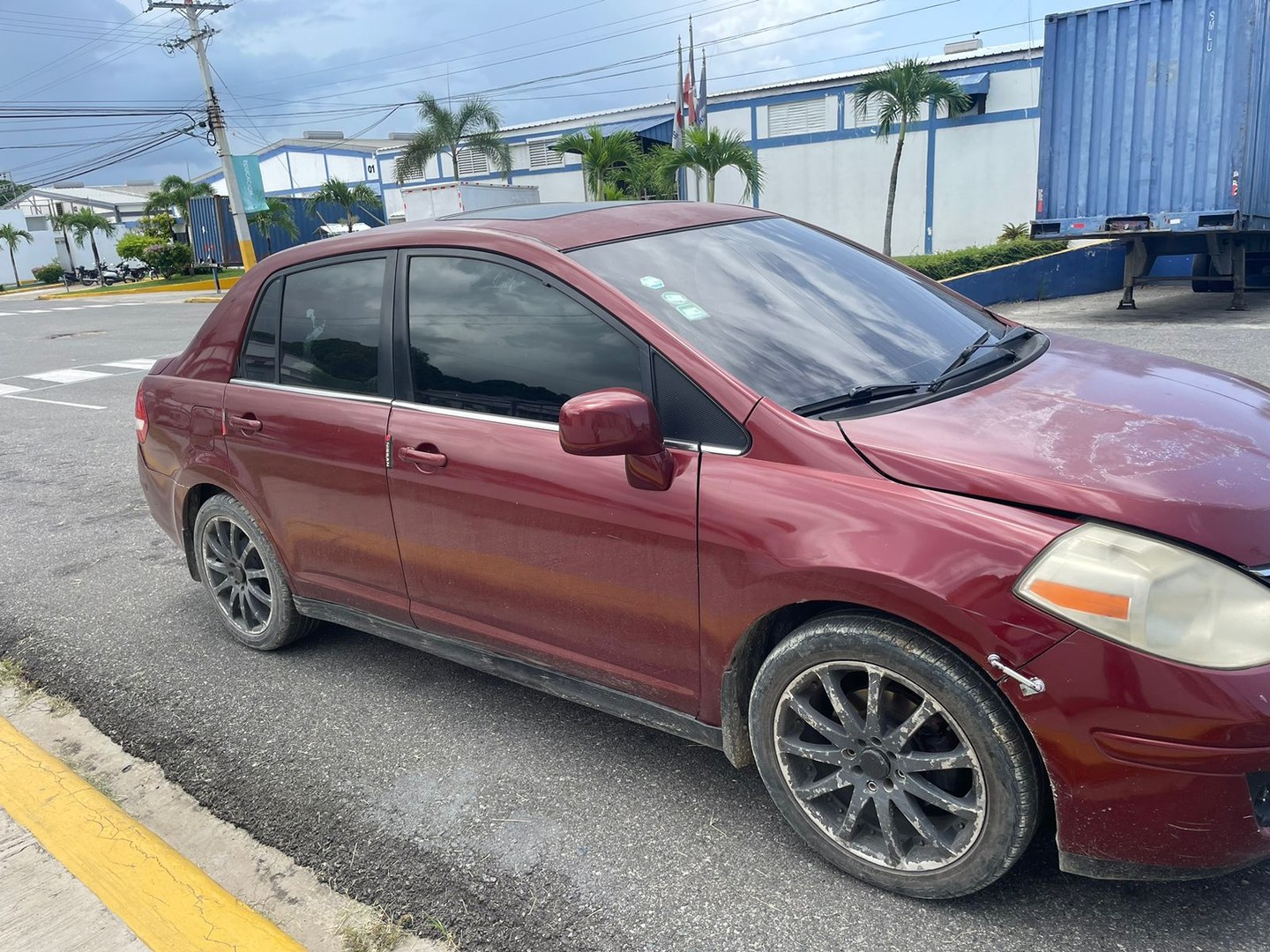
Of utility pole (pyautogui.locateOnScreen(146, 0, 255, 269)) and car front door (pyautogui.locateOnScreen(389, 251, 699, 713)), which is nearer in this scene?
car front door (pyautogui.locateOnScreen(389, 251, 699, 713))

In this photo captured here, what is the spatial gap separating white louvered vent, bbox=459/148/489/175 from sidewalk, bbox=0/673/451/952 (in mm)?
36956

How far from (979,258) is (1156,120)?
493cm

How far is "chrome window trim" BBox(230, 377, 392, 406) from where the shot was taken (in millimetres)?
3343

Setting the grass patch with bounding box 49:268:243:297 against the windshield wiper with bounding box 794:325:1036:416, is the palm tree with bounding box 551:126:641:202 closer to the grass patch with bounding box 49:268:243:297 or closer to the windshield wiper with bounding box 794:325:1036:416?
the grass patch with bounding box 49:268:243:297

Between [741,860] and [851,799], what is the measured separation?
14.5 inches

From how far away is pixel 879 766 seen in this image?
2371 millimetres

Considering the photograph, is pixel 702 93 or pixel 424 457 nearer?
pixel 424 457

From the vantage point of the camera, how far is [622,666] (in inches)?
111

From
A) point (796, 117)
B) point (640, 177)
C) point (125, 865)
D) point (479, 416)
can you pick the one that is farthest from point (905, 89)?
point (125, 865)

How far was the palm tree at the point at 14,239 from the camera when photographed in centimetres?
6488

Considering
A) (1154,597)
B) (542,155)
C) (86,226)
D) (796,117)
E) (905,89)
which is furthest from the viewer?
(86,226)

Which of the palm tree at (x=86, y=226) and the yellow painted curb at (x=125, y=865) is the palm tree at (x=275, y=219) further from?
the yellow painted curb at (x=125, y=865)

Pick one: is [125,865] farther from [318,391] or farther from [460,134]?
[460,134]

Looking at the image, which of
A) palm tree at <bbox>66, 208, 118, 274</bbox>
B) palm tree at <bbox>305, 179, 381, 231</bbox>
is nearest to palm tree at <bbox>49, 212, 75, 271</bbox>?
palm tree at <bbox>66, 208, 118, 274</bbox>
